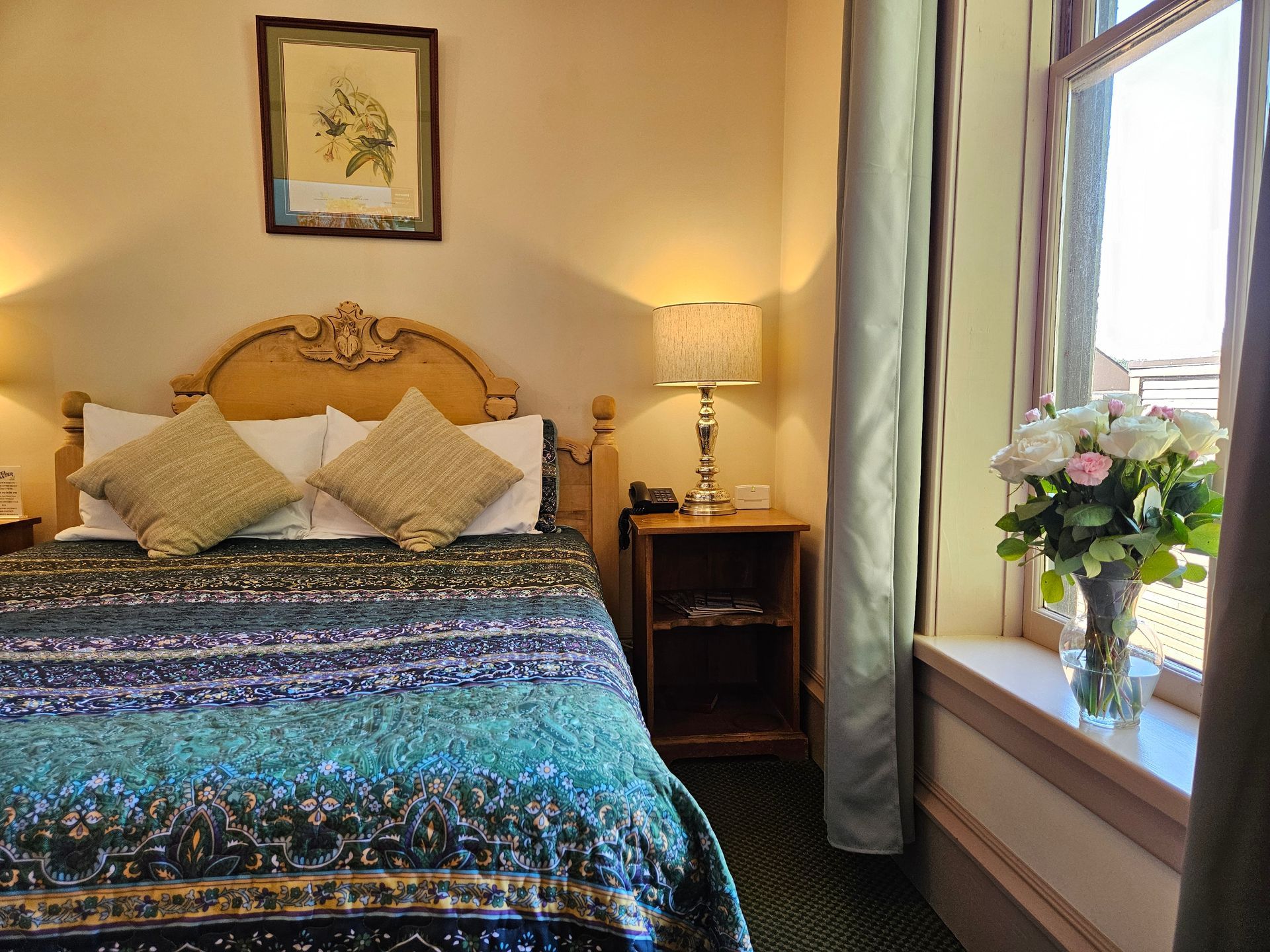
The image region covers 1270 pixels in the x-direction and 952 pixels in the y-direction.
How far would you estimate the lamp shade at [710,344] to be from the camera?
2.52 meters

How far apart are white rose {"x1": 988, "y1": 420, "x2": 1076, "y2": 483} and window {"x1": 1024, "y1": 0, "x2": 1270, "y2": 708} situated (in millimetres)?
280

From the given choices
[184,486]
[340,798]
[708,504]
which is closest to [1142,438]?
[340,798]

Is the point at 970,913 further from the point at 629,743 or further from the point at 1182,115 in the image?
the point at 1182,115

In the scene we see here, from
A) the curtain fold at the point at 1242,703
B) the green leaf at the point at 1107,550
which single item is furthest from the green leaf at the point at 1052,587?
the curtain fold at the point at 1242,703

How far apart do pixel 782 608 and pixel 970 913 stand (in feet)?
3.56

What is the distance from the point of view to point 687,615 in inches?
95.5

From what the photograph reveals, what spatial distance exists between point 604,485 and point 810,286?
3.26 ft

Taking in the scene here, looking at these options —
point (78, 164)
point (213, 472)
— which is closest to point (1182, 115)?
point (213, 472)

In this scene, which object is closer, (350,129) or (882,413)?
(882,413)

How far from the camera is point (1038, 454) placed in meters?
1.14

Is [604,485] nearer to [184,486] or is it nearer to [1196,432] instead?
[184,486]

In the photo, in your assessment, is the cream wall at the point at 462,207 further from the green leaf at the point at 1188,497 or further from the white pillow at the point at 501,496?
the green leaf at the point at 1188,497

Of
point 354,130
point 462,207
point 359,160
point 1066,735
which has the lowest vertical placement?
point 1066,735

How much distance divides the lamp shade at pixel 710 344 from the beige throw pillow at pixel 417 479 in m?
0.65
